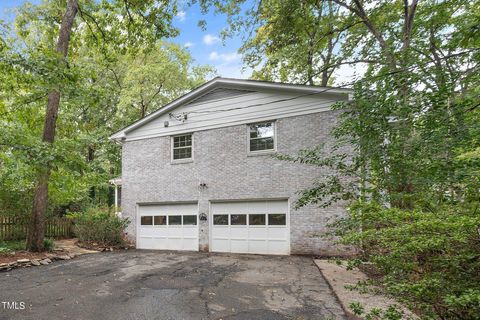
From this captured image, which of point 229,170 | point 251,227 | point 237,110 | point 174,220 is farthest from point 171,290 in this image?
point 237,110

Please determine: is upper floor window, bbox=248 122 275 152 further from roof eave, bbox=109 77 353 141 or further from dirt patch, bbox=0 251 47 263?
dirt patch, bbox=0 251 47 263

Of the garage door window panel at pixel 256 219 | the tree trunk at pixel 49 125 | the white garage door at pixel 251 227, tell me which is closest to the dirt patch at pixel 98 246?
the tree trunk at pixel 49 125

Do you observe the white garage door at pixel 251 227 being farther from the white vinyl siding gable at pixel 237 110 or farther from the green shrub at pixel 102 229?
the green shrub at pixel 102 229

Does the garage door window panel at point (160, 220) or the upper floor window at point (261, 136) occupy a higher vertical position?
the upper floor window at point (261, 136)

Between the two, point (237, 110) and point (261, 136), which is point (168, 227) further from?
point (237, 110)

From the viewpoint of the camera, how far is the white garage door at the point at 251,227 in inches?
380

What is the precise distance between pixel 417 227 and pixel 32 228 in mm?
11045

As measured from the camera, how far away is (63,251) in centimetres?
982

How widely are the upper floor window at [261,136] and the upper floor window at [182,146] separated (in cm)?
268

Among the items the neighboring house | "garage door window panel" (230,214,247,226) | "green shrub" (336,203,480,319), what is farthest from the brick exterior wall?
"green shrub" (336,203,480,319)

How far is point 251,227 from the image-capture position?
10062 millimetres

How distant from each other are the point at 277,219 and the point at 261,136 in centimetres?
309

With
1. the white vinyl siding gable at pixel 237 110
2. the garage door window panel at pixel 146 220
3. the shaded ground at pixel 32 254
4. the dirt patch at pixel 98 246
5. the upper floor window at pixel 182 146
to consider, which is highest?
the white vinyl siding gable at pixel 237 110

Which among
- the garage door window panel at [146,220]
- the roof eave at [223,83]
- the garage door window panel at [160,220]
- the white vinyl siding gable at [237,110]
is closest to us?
the roof eave at [223,83]
